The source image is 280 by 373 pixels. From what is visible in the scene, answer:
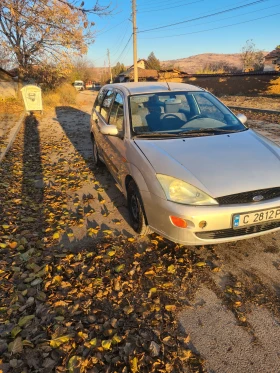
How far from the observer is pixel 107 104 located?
487cm

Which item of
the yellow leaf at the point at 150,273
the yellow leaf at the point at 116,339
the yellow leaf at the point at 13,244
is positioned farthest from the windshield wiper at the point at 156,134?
the yellow leaf at the point at 116,339

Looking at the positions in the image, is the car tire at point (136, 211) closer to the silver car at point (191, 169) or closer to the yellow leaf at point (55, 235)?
the silver car at point (191, 169)

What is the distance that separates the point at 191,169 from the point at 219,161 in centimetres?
33

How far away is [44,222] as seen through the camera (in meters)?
3.76

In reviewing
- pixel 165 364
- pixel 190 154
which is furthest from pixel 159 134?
pixel 165 364

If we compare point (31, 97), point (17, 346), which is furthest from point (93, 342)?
point (31, 97)

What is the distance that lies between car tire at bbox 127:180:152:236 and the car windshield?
0.72m

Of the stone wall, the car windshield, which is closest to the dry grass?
the stone wall

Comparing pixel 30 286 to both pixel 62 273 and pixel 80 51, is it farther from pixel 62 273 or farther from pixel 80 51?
pixel 80 51

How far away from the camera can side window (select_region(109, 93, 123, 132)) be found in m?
3.81

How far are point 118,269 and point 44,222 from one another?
Result: 1.56 meters

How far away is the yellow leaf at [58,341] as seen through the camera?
1.93 m

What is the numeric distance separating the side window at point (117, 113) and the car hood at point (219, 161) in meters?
0.70

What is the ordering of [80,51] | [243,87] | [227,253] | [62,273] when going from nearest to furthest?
[62,273], [227,253], [80,51], [243,87]
